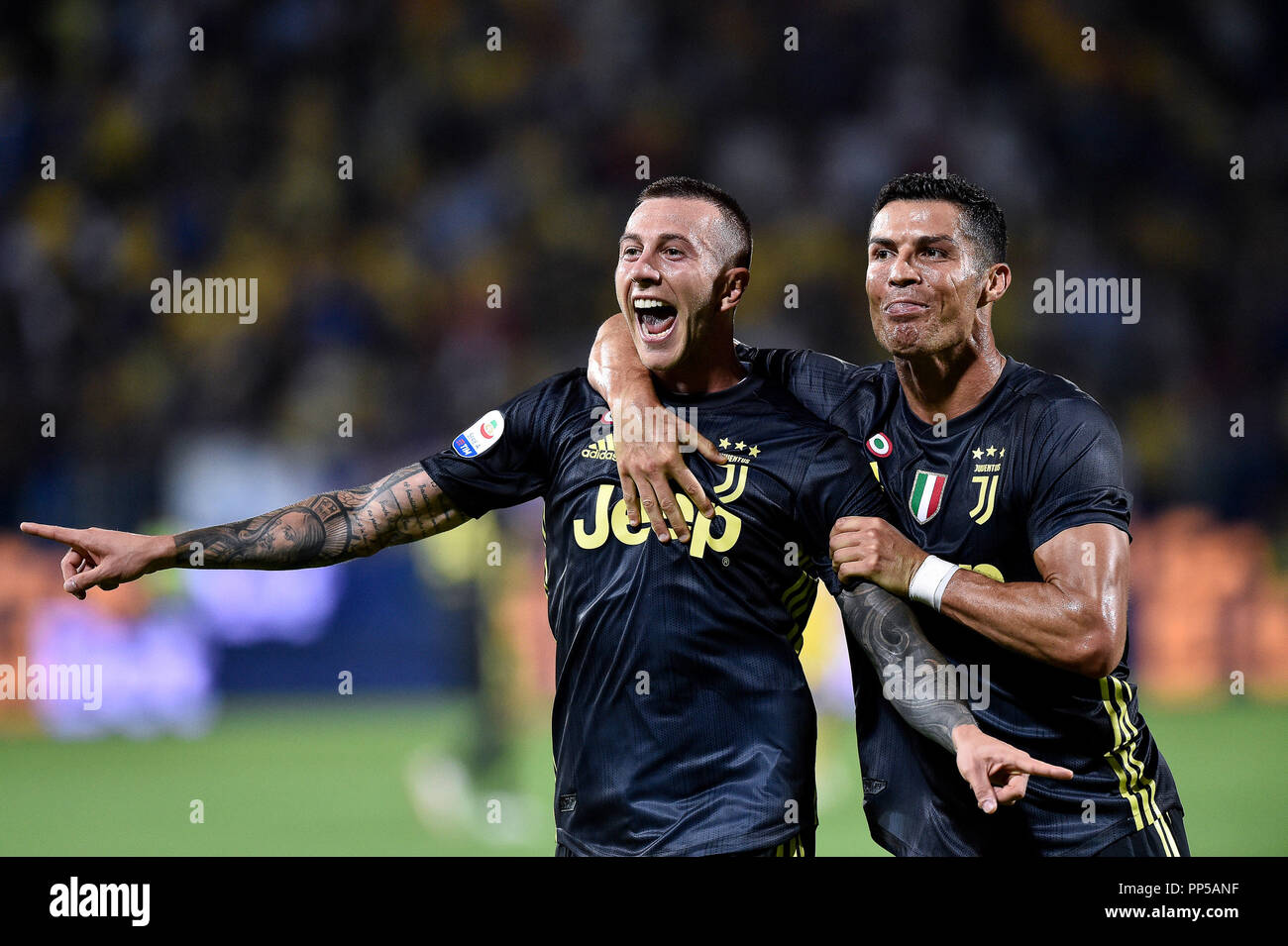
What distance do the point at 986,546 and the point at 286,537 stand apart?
73.2 inches

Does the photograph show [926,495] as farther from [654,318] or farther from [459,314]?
[459,314]

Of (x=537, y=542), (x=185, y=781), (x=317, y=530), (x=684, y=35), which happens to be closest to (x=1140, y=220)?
(x=684, y=35)

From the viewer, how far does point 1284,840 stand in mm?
6547

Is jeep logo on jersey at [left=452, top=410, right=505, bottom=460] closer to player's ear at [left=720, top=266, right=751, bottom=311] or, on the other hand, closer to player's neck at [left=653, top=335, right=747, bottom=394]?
player's neck at [left=653, top=335, right=747, bottom=394]

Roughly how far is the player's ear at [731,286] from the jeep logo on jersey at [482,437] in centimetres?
69

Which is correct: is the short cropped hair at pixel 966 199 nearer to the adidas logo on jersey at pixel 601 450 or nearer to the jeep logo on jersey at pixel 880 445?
the jeep logo on jersey at pixel 880 445

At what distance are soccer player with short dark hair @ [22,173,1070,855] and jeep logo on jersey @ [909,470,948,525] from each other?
0.18 m

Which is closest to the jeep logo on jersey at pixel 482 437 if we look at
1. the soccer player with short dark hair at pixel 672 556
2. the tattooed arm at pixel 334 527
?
the soccer player with short dark hair at pixel 672 556

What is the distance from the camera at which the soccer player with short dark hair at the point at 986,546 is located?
337 cm

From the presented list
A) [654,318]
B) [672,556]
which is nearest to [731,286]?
[654,318]

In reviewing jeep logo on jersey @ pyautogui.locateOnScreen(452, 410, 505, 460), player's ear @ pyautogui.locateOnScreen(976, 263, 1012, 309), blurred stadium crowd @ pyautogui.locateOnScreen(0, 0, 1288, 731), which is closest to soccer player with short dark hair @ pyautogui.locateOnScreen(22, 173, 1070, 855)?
jeep logo on jersey @ pyautogui.locateOnScreen(452, 410, 505, 460)

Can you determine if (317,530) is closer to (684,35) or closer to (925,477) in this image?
(925,477)

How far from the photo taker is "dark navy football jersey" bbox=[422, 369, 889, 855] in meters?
3.37

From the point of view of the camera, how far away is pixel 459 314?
10711 mm
